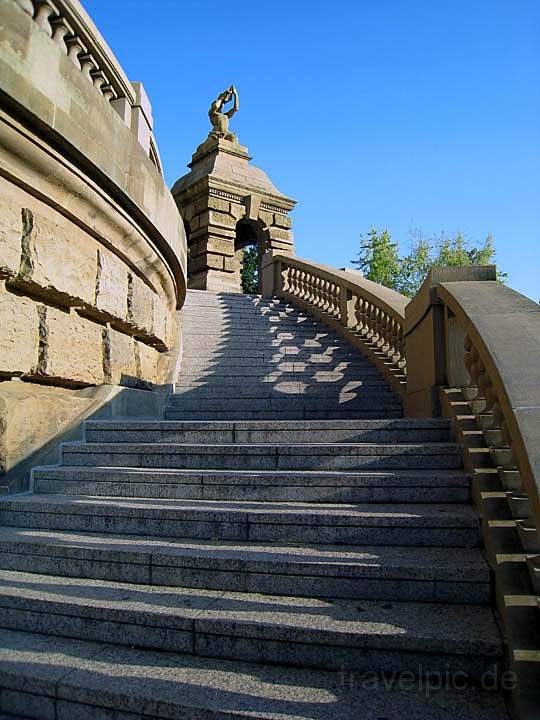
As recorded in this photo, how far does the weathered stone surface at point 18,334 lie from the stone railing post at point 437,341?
346 centimetres

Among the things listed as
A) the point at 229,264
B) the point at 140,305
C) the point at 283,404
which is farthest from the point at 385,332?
the point at 229,264

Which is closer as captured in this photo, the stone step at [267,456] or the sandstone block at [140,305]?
the stone step at [267,456]

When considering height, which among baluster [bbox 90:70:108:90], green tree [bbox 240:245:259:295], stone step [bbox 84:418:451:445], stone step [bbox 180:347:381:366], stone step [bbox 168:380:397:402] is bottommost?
stone step [bbox 84:418:451:445]

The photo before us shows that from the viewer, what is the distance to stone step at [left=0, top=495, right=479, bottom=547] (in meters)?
3.10

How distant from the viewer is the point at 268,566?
288 cm

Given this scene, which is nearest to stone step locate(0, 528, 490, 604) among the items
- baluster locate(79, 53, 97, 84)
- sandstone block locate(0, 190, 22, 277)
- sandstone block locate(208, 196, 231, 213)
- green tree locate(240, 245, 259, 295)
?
sandstone block locate(0, 190, 22, 277)

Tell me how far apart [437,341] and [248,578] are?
9.81 feet

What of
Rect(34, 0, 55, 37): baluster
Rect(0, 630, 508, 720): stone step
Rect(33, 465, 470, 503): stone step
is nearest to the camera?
Rect(0, 630, 508, 720): stone step

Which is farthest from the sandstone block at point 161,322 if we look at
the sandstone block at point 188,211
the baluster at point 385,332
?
the sandstone block at point 188,211

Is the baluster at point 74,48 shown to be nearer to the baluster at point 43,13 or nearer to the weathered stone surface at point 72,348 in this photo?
the baluster at point 43,13

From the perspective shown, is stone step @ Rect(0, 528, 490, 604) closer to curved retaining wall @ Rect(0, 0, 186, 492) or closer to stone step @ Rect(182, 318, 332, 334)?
curved retaining wall @ Rect(0, 0, 186, 492)

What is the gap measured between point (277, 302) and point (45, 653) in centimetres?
1082

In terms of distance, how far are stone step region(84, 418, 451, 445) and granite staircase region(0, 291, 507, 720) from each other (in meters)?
0.02

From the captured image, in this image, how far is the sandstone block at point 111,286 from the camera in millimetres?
5098
